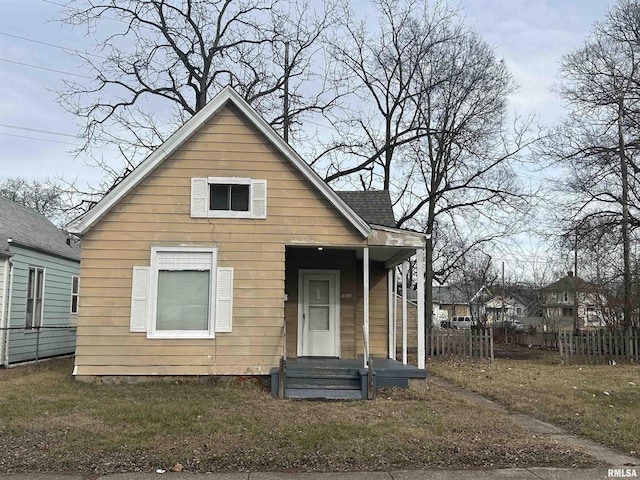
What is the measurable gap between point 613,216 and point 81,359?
19.3 meters

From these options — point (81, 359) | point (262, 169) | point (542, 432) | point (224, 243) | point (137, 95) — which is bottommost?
point (542, 432)

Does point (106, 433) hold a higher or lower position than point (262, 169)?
lower

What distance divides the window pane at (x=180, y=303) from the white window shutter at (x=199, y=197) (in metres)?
1.29

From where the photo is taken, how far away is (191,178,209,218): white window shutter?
11805mm

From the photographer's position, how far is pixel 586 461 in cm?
664

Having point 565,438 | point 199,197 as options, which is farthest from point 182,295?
point 565,438

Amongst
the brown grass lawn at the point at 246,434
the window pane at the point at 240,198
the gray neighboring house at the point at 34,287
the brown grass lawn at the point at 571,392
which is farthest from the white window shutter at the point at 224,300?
the gray neighboring house at the point at 34,287

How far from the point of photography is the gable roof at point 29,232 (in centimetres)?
1548

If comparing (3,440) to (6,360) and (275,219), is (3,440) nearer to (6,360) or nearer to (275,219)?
Answer: (275,219)

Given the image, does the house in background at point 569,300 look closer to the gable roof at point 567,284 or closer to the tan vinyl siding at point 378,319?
the gable roof at point 567,284

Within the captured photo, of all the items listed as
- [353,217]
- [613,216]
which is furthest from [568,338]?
[353,217]

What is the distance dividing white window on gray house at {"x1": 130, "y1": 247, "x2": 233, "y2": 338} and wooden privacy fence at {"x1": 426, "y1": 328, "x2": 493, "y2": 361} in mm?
10469

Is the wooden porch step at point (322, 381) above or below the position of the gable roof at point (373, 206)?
below

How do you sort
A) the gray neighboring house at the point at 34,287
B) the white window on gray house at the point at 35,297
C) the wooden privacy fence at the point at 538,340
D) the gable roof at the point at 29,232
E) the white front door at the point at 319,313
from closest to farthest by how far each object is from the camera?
the white front door at the point at 319,313 → the gray neighboring house at the point at 34,287 → the gable roof at the point at 29,232 → the white window on gray house at the point at 35,297 → the wooden privacy fence at the point at 538,340
